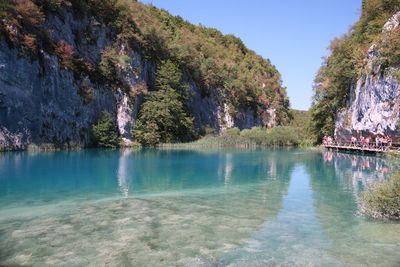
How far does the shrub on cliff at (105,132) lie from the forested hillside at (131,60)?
3.47 ft

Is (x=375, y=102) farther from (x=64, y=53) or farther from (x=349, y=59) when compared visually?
(x=64, y=53)

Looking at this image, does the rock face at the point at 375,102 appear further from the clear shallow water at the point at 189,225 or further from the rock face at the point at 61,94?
the rock face at the point at 61,94

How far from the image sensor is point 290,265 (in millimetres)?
6207

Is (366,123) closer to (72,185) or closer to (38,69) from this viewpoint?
(72,185)

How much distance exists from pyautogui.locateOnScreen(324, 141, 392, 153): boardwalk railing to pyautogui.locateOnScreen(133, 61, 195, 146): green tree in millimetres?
20476

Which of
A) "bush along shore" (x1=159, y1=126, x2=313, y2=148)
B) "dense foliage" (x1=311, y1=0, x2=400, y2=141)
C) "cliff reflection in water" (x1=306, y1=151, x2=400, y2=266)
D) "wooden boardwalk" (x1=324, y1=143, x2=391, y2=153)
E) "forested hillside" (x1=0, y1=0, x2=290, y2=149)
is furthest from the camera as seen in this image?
"bush along shore" (x1=159, y1=126, x2=313, y2=148)

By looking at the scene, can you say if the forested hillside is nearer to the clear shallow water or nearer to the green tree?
the green tree

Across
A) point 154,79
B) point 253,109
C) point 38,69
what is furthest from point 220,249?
point 253,109

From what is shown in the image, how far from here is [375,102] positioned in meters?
29.7

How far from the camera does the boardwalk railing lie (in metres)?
30.5

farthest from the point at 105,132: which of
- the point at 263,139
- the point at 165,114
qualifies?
the point at 263,139

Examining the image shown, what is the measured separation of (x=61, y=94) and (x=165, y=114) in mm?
14723

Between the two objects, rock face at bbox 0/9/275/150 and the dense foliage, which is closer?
the dense foliage

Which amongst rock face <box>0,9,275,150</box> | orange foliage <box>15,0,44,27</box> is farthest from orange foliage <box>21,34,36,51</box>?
orange foliage <box>15,0,44,27</box>
